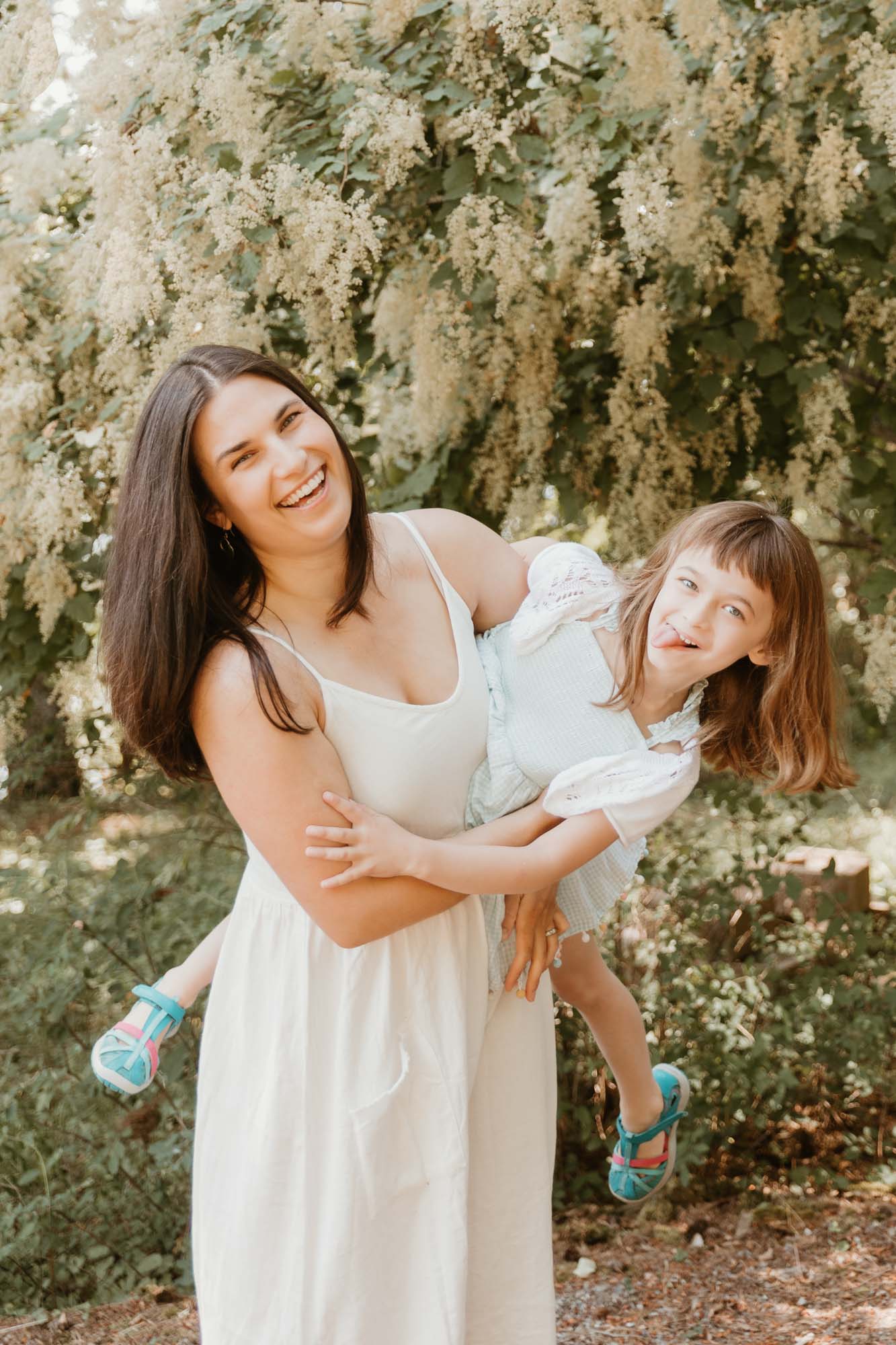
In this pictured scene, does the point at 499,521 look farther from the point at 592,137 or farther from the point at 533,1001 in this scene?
the point at 533,1001

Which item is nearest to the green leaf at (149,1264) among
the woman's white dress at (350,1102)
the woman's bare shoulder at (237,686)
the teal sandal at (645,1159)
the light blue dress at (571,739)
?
the teal sandal at (645,1159)

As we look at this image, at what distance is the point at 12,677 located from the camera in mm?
2916

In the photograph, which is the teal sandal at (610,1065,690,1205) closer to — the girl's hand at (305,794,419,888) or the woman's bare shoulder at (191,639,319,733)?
the girl's hand at (305,794,419,888)

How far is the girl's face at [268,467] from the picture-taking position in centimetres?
144

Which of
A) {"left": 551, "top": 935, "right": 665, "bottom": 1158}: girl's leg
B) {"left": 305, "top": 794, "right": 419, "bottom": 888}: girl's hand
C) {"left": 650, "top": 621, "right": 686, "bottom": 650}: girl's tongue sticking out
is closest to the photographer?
{"left": 305, "top": 794, "right": 419, "bottom": 888}: girl's hand

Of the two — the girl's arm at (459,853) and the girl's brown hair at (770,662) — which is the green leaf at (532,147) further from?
the girl's arm at (459,853)

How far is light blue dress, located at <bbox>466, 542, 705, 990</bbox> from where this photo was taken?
1562 mm

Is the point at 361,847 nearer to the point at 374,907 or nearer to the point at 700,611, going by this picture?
the point at 374,907

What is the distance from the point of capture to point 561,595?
1705 mm

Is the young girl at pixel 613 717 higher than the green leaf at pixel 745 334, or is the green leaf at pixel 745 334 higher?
the young girl at pixel 613 717

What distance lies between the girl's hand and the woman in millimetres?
22

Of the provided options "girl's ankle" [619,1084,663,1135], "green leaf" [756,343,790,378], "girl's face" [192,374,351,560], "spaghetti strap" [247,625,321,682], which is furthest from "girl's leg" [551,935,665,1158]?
"green leaf" [756,343,790,378]

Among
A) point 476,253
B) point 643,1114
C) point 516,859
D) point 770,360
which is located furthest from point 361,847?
point 770,360

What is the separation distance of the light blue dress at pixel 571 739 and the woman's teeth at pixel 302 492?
37cm
